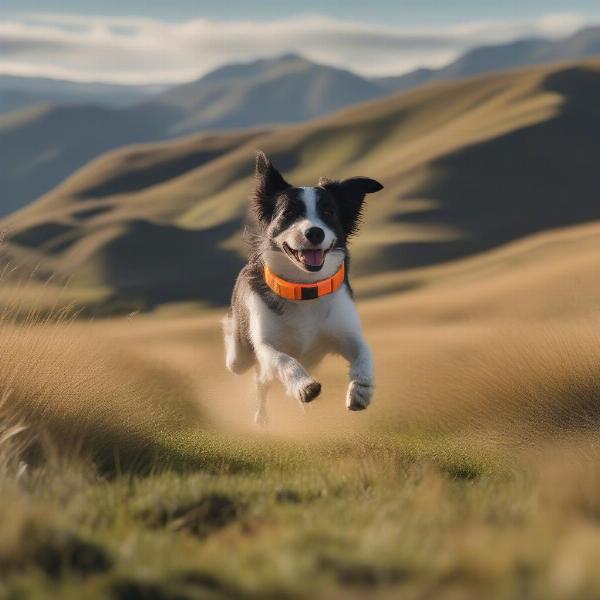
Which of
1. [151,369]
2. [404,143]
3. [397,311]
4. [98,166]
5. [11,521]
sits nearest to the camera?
[11,521]

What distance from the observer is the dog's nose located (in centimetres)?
806

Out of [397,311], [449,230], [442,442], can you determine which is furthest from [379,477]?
[449,230]

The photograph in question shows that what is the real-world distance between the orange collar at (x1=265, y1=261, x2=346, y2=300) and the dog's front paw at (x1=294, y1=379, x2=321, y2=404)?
1.21 metres

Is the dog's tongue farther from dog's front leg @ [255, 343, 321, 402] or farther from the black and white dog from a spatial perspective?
dog's front leg @ [255, 343, 321, 402]

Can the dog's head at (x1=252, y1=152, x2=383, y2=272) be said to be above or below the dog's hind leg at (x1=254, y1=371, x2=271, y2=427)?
above

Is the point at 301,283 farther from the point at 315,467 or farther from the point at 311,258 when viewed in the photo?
the point at 315,467

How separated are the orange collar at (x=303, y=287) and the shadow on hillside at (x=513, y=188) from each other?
55.1m

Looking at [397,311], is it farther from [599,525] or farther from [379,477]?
[599,525]

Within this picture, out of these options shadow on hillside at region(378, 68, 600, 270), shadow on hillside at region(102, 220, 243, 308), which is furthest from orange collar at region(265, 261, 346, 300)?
shadow on hillside at region(102, 220, 243, 308)

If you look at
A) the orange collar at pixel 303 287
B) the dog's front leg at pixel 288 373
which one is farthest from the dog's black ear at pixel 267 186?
the dog's front leg at pixel 288 373

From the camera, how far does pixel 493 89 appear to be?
450ft

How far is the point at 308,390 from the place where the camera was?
780 cm

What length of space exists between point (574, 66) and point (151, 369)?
137 meters

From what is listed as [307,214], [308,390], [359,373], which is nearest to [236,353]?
[359,373]
